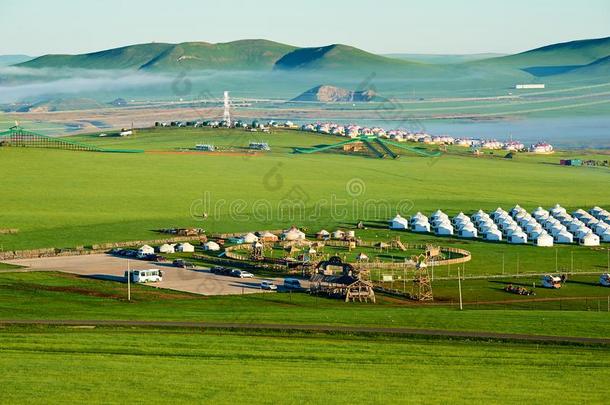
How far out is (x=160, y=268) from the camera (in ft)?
322

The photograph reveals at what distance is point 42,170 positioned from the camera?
555 ft

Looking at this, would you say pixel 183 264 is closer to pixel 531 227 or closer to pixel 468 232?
pixel 468 232

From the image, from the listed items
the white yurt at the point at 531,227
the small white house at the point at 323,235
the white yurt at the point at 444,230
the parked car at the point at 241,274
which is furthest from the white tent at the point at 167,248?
the white yurt at the point at 531,227

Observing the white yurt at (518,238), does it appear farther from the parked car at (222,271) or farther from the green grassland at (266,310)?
the parked car at (222,271)

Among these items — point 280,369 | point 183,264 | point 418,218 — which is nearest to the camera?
point 280,369

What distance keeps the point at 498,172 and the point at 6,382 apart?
154m

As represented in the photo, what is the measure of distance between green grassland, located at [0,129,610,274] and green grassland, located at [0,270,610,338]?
2044 cm

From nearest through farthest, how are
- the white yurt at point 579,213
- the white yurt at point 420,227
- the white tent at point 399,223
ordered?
1. the white yurt at point 420,227
2. the white tent at point 399,223
3. the white yurt at point 579,213

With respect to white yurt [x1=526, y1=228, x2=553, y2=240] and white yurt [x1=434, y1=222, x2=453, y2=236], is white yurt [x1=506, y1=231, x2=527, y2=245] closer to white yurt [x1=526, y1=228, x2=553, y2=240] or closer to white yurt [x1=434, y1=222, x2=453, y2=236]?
white yurt [x1=526, y1=228, x2=553, y2=240]

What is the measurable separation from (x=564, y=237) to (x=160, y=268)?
148 feet

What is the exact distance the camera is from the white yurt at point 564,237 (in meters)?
120

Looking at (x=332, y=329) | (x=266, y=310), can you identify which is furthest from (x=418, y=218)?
(x=332, y=329)

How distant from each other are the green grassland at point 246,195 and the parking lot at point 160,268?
9015 millimetres

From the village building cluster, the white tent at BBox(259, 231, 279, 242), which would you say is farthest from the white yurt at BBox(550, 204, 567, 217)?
the white tent at BBox(259, 231, 279, 242)
